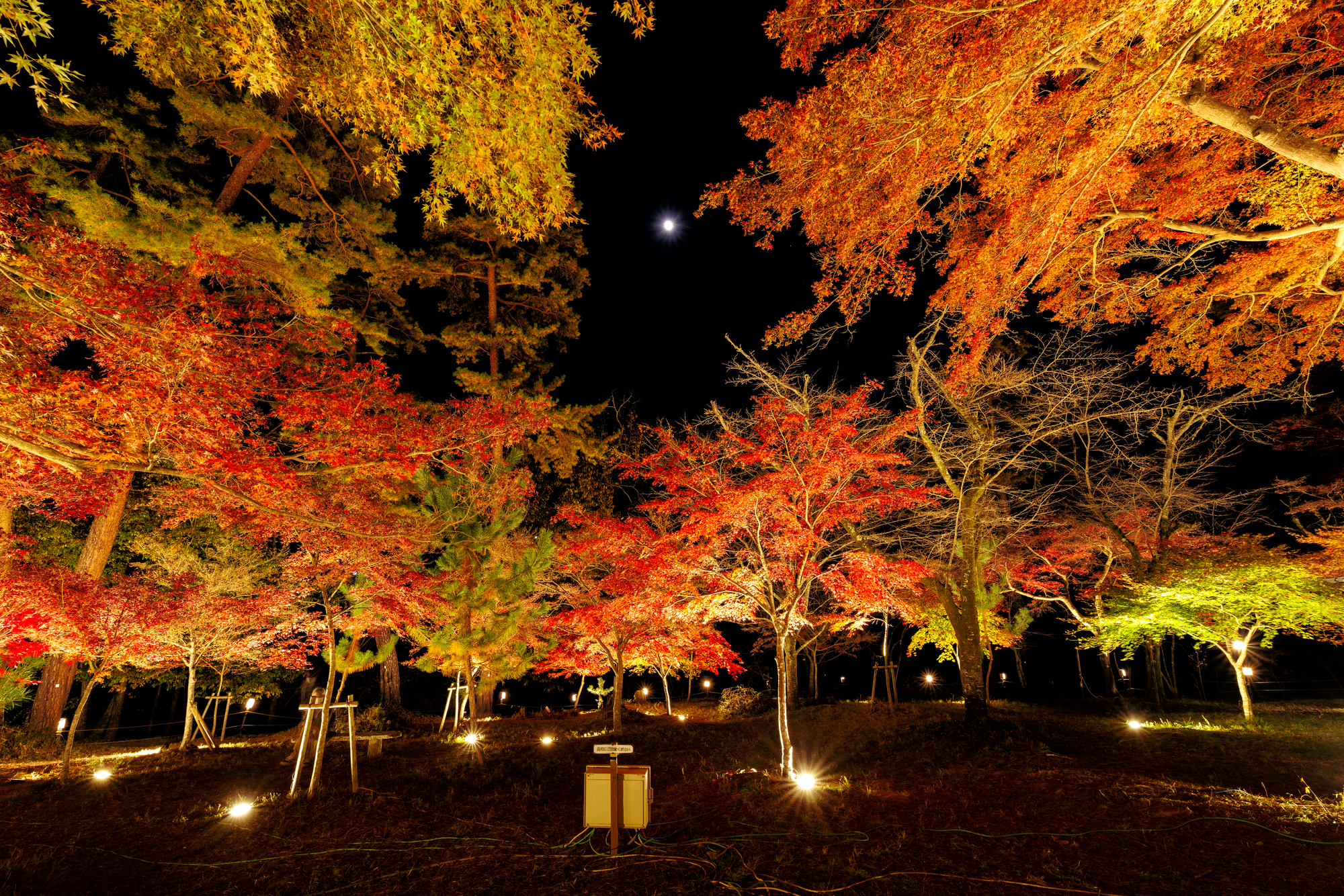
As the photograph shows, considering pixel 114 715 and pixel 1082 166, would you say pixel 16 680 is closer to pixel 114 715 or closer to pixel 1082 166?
pixel 114 715

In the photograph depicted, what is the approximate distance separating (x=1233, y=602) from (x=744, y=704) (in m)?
11.6

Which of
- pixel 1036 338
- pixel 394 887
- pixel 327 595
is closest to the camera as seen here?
pixel 394 887

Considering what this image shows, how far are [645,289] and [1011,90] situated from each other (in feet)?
45.7

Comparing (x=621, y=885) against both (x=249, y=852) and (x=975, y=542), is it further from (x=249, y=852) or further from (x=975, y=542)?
(x=975, y=542)

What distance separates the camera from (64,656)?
909 centimetres

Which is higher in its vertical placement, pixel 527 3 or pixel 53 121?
pixel 53 121

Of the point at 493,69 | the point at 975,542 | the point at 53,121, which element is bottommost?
the point at 975,542

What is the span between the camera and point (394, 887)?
3.79m

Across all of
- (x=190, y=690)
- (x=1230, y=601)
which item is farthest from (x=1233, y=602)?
(x=190, y=690)

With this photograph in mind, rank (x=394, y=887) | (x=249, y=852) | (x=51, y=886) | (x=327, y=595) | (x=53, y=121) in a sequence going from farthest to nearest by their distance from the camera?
1. (x=53, y=121)
2. (x=327, y=595)
3. (x=249, y=852)
4. (x=51, y=886)
5. (x=394, y=887)

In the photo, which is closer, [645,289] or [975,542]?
[975,542]

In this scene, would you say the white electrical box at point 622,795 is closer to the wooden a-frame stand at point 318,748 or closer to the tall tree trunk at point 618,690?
the wooden a-frame stand at point 318,748

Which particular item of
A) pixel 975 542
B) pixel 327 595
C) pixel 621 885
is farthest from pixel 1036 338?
pixel 327 595

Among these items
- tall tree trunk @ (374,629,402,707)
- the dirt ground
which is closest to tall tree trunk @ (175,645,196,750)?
the dirt ground
